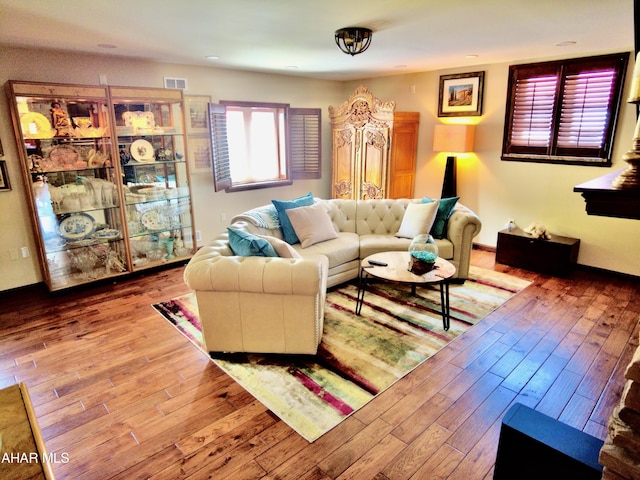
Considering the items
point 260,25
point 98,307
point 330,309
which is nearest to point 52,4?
point 260,25

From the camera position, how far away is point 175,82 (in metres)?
4.61

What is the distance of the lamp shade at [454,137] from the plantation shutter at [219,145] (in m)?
2.80

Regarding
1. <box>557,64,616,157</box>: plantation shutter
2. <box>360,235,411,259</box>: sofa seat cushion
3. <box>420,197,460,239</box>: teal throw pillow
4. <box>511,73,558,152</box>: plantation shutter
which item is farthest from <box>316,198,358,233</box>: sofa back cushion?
<box>557,64,616,157</box>: plantation shutter

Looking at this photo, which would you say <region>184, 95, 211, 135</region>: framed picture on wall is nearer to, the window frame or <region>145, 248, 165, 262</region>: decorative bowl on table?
the window frame

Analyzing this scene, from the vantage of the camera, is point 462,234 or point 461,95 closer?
point 462,234

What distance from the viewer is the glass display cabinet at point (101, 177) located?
367 cm

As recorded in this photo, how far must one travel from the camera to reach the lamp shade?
492 centimetres

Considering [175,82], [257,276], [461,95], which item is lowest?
[257,276]

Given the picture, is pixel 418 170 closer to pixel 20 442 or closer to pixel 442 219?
pixel 442 219

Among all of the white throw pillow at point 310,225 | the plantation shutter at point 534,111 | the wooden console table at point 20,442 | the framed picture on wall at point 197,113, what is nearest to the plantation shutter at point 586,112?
the plantation shutter at point 534,111

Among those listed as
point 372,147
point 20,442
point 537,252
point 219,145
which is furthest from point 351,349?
point 372,147

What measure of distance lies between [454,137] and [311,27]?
275 cm

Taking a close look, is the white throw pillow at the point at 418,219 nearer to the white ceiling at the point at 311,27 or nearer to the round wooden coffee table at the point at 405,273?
the round wooden coffee table at the point at 405,273

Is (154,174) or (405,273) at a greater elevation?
(154,174)
